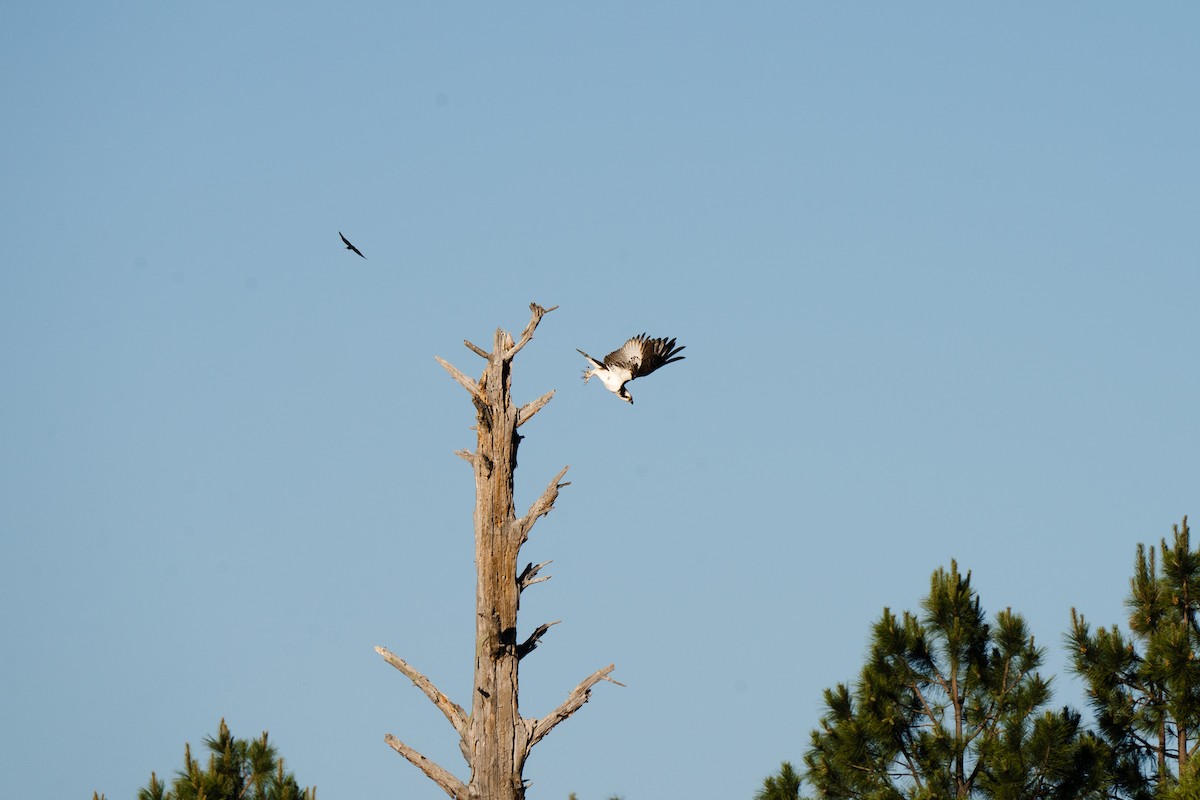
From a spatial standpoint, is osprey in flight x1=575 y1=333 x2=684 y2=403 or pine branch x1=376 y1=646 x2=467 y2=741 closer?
pine branch x1=376 y1=646 x2=467 y2=741

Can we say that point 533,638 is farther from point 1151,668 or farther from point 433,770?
point 1151,668

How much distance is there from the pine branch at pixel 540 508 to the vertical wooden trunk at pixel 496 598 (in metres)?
0.07

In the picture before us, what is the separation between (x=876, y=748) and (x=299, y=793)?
773 cm

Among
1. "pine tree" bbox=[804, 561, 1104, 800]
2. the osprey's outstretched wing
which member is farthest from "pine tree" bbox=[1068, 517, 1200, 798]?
the osprey's outstretched wing

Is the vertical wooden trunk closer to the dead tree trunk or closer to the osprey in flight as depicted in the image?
the dead tree trunk

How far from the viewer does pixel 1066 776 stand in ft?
73.4

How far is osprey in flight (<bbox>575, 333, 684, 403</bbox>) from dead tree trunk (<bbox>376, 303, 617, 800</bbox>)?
1506 millimetres

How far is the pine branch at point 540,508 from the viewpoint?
52.0ft

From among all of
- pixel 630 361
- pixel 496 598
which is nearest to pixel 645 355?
pixel 630 361

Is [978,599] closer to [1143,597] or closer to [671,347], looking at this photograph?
[1143,597]

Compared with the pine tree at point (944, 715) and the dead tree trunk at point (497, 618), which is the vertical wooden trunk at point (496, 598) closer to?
the dead tree trunk at point (497, 618)

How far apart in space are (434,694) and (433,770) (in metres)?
0.69

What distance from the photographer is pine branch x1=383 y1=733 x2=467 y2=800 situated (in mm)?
15219

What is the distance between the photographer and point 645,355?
1739 cm
